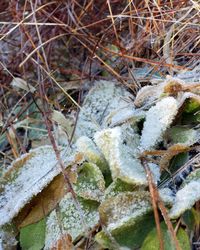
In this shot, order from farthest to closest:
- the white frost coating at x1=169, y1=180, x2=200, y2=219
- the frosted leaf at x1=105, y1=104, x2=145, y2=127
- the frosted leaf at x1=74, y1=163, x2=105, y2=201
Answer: the frosted leaf at x1=105, y1=104, x2=145, y2=127, the frosted leaf at x1=74, y1=163, x2=105, y2=201, the white frost coating at x1=169, y1=180, x2=200, y2=219

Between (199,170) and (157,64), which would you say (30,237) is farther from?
(157,64)

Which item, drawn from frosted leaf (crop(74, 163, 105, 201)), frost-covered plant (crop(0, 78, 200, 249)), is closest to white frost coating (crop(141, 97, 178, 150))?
frost-covered plant (crop(0, 78, 200, 249))

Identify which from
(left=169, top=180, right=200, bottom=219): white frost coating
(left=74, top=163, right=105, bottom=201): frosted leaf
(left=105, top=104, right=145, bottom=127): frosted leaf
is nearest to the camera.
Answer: (left=169, top=180, right=200, bottom=219): white frost coating

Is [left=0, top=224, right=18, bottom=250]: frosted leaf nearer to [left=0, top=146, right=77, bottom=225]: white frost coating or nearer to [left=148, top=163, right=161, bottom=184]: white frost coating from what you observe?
[left=0, top=146, right=77, bottom=225]: white frost coating

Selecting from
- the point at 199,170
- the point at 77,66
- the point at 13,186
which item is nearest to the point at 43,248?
the point at 13,186

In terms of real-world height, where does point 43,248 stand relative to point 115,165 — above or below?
below

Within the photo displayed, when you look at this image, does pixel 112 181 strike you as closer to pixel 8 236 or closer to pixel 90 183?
pixel 90 183

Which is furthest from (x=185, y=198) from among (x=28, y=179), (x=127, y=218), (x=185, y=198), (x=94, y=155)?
(x=28, y=179)
